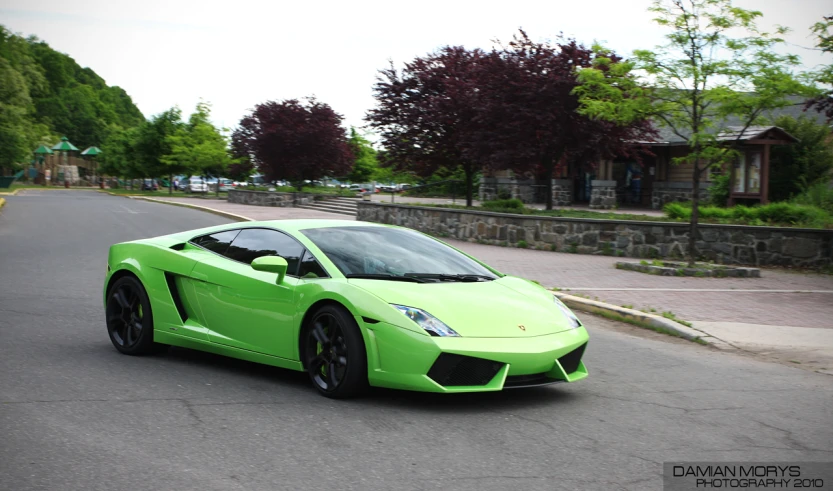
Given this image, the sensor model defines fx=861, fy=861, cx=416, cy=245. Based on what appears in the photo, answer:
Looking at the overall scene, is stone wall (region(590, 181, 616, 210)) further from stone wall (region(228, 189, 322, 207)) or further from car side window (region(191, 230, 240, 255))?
car side window (region(191, 230, 240, 255))

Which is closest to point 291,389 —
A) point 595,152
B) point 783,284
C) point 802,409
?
point 802,409

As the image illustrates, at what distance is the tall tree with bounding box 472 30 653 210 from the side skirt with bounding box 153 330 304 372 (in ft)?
59.5

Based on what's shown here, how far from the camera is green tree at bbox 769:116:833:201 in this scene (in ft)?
96.3

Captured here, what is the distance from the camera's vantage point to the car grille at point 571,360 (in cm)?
588

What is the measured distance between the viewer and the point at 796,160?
1165 inches

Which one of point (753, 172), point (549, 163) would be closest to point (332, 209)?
point (549, 163)

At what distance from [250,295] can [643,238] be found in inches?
536

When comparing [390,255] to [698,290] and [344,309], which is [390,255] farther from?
[698,290]

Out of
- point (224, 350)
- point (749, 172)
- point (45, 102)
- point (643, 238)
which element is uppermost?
point (45, 102)

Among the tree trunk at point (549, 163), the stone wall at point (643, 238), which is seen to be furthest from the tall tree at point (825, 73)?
the tree trunk at point (549, 163)

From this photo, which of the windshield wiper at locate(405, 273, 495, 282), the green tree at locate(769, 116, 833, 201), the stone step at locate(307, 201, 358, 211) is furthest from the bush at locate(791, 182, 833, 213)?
the stone step at locate(307, 201, 358, 211)

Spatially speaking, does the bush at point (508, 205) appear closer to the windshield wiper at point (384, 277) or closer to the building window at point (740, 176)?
the building window at point (740, 176)

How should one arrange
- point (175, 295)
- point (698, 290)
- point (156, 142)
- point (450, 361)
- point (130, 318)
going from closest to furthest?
point (450, 361) < point (175, 295) < point (130, 318) < point (698, 290) < point (156, 142)

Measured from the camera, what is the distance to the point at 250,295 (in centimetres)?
646
